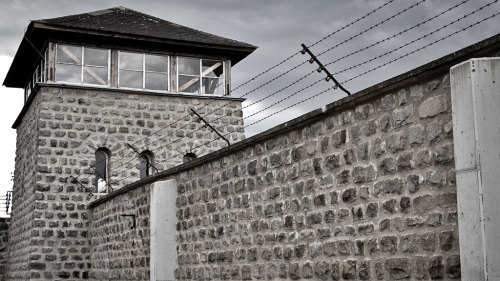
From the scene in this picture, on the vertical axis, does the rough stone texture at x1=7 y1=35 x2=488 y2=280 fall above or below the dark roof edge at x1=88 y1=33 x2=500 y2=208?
below

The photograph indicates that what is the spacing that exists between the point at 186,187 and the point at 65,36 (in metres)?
8.28

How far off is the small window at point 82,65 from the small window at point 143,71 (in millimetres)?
415

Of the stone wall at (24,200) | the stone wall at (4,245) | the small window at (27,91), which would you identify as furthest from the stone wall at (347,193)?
the stone wall at (4,245)

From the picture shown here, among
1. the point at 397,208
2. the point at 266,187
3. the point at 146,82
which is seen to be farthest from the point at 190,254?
the point at 146,82

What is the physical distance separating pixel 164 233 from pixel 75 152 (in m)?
6.85

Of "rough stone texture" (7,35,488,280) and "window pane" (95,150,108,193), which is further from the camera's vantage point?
"window pane" (95,150,108,193)

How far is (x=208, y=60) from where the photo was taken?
18359mm

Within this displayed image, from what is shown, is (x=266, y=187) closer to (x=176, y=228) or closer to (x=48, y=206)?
(x=176, y=228)

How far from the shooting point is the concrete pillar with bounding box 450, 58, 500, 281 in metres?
4.66

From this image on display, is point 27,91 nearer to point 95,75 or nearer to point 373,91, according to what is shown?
point 95,75

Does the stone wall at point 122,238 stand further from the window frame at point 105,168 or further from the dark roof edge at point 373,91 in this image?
the dark roof edge at point 373,91

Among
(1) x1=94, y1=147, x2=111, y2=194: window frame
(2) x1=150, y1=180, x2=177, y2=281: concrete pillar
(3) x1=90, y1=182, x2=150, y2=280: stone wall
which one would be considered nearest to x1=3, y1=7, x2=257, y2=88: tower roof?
(1) x1=94, y1=147, x2=111, y2=194: window frame

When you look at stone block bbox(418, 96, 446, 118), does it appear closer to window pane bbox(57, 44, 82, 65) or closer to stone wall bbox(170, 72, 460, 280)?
stone wall bbox(170, 72, 460, 280)

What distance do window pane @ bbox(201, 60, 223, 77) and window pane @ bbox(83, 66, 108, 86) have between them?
249cm
